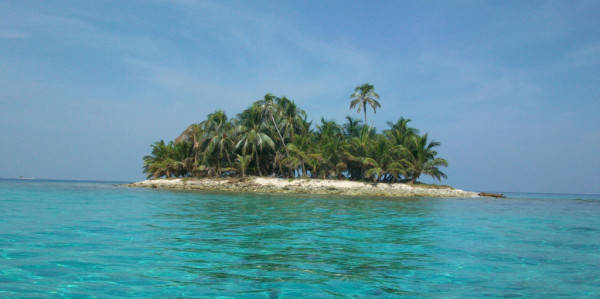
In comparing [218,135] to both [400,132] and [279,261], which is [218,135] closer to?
[400,132]

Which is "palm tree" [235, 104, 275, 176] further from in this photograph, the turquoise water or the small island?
the turquoise water

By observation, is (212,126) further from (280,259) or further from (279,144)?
(280,259)

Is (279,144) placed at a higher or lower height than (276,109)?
lower

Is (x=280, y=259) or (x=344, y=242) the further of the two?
(x=344, y=242)

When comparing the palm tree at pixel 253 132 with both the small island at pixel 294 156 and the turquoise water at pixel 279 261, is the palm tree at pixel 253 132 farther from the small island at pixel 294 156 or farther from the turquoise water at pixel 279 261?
the turquoise water at pixel 279 261

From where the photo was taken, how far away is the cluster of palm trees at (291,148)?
40000 millimetres

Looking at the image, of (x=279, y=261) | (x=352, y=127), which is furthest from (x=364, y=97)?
(x=279, y=261)

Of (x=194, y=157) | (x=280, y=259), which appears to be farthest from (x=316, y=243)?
(x=194, y=157)

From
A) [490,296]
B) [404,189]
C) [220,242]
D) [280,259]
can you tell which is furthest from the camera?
[404,189]

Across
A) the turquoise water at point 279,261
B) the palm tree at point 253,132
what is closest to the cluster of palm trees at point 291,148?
the palm tree at point 253,132

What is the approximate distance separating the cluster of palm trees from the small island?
11cm

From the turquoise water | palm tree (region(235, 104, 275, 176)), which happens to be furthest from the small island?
the turquoise water

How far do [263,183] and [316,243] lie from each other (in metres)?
31.4

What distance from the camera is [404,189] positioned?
3794 cm
